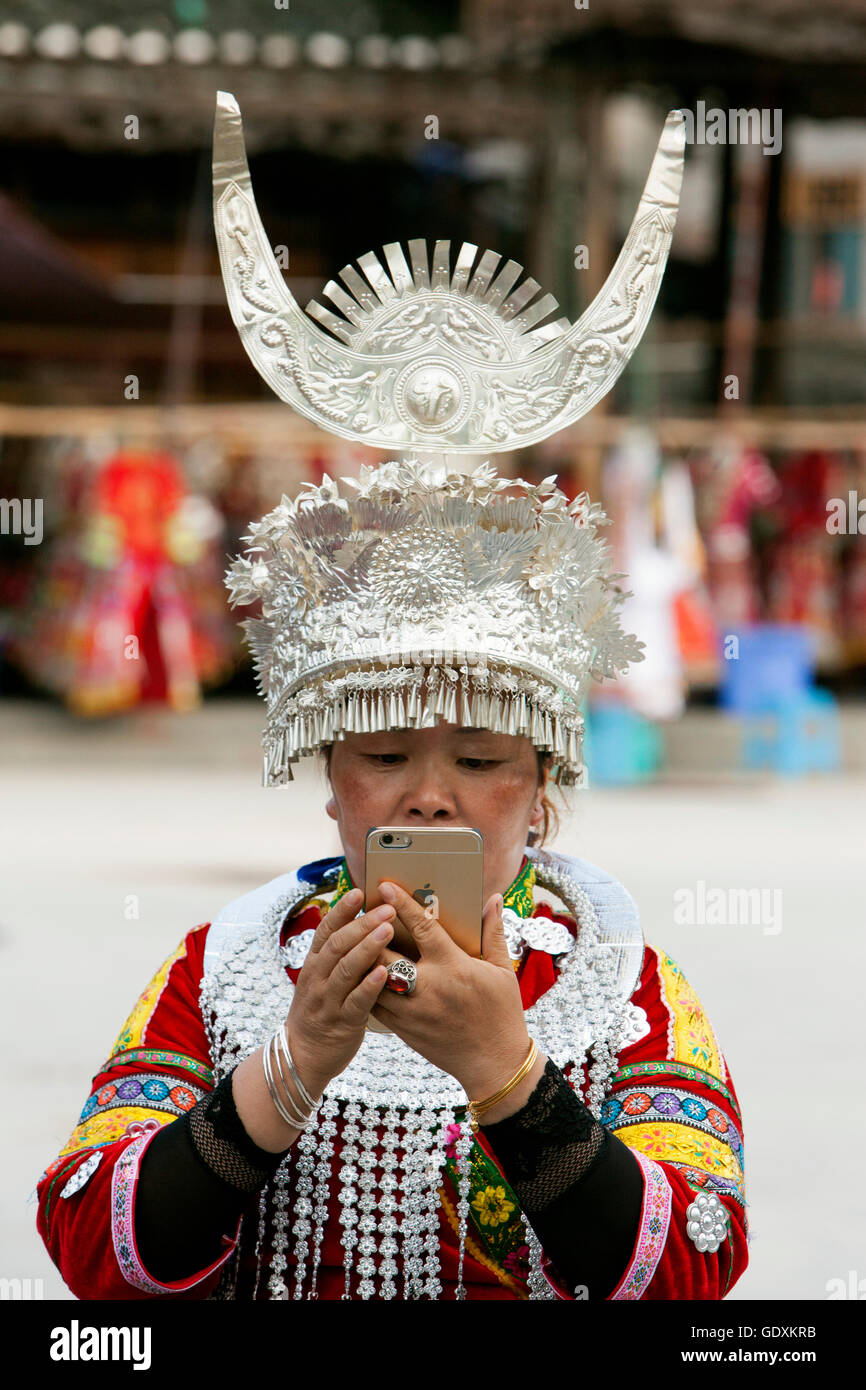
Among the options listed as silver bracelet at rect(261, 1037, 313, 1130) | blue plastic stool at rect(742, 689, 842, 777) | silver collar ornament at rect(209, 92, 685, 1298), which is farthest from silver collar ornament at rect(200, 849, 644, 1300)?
blue plastic stool at rect(742, 689, 842, 777)

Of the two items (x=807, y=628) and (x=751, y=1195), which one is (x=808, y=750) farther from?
(x=751, y=1195)

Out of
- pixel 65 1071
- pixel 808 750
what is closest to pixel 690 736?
pixel 808 750

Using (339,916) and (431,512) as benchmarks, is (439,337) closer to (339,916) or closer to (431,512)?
(431,512)

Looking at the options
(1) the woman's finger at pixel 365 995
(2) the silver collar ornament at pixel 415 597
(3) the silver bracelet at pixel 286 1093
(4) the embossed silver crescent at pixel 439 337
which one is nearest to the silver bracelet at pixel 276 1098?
(3) the silver bracelet at pixel 286 1093

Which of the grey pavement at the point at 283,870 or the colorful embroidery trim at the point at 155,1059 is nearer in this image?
the colorful embroidery trim at the point at 155,1059

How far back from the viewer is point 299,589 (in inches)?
69.7

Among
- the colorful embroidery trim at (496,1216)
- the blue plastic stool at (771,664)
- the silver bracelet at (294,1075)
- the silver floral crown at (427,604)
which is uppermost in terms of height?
the blue plastic stool at (771,664)

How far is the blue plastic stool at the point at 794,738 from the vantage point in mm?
9375

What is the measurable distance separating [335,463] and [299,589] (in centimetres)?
764

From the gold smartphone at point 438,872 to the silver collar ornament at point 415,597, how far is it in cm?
17

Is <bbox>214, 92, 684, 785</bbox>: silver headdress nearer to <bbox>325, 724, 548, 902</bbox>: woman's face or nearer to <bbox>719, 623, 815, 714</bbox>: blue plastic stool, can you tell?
<bbox>325, 724, 548, 902</bbox>: woman's face

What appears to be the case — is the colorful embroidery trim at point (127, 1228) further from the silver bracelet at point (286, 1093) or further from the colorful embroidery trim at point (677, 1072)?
the colorful embroidery trim at point (677, 1072)

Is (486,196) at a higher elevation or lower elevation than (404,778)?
higher

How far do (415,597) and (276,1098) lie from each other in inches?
21.1
